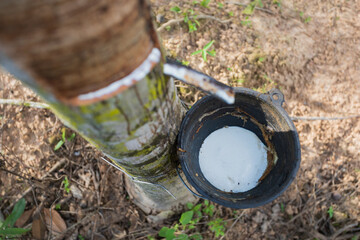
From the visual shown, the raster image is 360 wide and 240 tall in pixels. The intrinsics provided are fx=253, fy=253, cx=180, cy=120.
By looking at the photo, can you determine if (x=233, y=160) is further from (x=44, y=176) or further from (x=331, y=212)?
(x=44, y=176)

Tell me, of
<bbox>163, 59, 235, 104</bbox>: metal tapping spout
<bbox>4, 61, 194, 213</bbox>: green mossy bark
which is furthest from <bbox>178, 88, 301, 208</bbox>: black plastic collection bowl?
A: <bbox>163, 59, 235, 104</bbox>: metal tapping spout

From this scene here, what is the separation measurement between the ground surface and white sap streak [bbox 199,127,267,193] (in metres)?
0.71

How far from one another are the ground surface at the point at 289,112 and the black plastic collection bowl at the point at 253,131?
29.9 inches

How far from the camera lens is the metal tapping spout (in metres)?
0.81

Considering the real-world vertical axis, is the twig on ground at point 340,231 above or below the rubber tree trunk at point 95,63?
below

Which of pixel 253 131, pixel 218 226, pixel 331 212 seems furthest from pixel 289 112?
pixel 218 226

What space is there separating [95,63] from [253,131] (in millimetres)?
1583

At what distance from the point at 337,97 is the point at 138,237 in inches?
96.9

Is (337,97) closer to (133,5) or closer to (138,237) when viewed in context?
(138,237)

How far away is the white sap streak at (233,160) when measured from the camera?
1804mm

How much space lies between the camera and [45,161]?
7.73ft

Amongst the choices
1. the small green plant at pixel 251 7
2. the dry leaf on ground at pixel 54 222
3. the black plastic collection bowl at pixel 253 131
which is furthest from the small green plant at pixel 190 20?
the dry leaf on ground at pixel 54 222

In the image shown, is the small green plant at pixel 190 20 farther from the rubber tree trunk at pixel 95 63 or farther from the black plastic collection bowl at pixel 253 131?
the rubber tree trunk at pixel 95 63

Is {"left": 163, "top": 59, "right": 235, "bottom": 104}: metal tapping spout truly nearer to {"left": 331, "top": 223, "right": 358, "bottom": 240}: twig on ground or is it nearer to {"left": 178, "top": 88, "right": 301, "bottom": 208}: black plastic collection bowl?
{"left": 178, "top": 88, "right": 301, "bottom": 208}: black plastic collection bowl
